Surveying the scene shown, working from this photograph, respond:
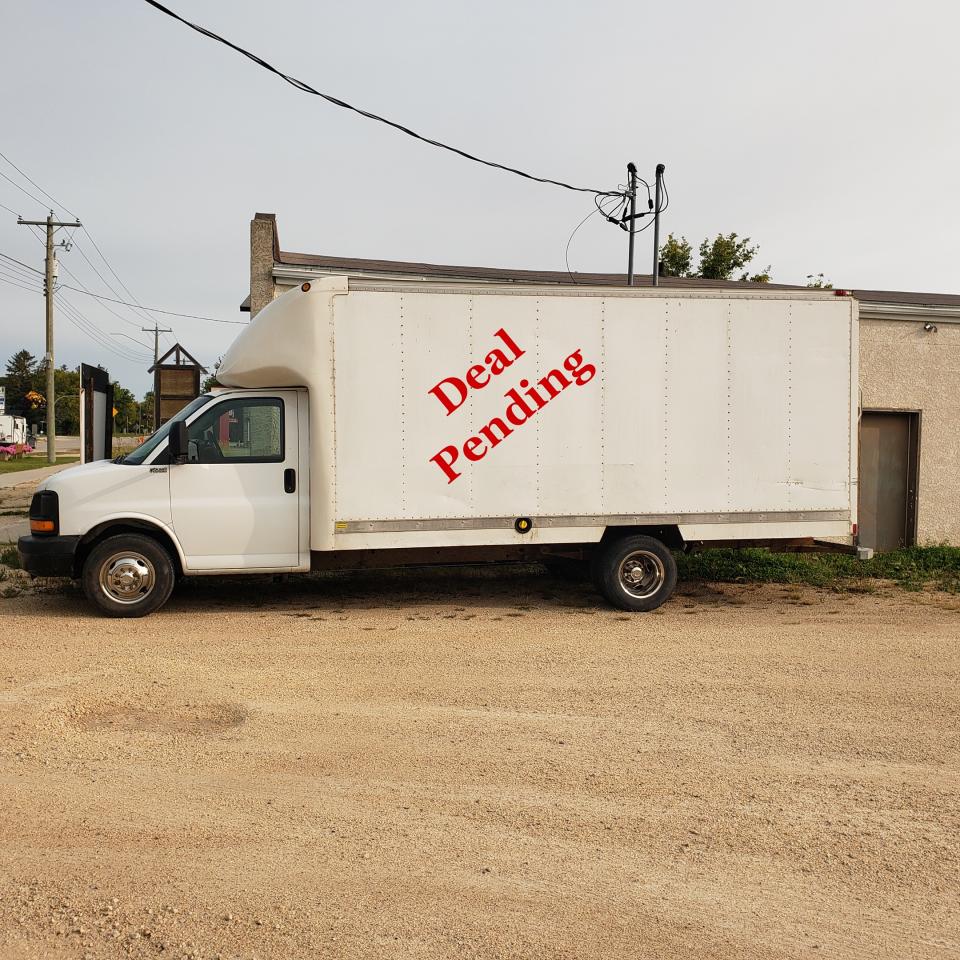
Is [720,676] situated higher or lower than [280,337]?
lower

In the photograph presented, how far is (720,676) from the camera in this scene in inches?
263

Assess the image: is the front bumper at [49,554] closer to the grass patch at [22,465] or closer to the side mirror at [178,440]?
the side mirror at [178,440]

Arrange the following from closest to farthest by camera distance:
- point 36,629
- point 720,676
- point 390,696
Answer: point 390,696 < point 720,676 < point 36,629

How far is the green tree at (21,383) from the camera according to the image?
10969 cm

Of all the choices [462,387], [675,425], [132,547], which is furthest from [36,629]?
[675,425]

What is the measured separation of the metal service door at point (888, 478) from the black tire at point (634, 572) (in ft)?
22.1

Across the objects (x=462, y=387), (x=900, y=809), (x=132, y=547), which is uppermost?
(x=462, y=387)

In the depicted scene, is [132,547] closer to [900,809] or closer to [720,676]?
[720,676]

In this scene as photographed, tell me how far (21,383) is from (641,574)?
121m

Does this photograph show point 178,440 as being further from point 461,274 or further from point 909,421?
point 909,421

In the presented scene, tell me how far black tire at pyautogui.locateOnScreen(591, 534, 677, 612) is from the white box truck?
2cm

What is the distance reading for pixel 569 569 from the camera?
10.5 m

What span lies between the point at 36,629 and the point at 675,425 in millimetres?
6014

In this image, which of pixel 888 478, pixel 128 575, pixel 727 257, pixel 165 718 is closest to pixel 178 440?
pixel 128 575
